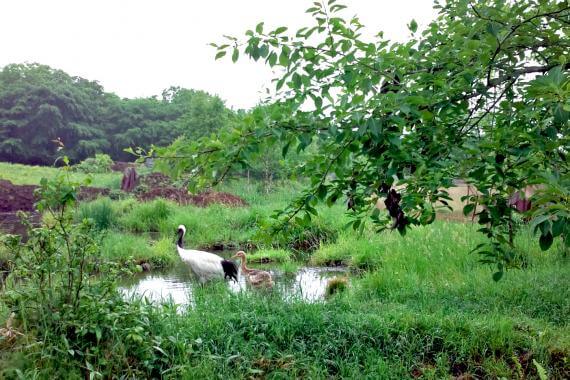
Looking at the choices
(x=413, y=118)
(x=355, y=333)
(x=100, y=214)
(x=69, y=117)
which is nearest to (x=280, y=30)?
(x=413, y=118)

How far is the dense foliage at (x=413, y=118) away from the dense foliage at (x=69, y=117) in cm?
3458

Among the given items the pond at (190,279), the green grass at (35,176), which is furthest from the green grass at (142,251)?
the green grass at (35,176)

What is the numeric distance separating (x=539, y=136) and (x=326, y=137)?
35.0 inches

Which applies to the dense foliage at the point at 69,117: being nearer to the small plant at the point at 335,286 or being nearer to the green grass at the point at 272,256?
the green grass at the point at 272,256

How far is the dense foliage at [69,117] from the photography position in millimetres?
37688

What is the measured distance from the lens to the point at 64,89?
39719 mm

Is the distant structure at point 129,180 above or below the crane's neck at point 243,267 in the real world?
above

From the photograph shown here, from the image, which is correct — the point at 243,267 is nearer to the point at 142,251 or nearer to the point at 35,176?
the point at 142,251

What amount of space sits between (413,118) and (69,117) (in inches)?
1618

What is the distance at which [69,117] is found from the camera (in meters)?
40.1

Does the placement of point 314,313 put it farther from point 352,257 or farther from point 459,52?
point 352,257

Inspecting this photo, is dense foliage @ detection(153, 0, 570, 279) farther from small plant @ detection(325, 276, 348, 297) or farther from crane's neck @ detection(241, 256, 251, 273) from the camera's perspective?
crane's neck @ detection(241, 256, 251, 273)

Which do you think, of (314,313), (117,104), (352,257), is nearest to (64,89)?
(117,104)

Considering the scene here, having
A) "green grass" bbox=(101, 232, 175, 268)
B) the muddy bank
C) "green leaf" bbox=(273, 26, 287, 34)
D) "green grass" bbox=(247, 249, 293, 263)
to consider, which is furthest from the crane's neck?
the muddy bank
